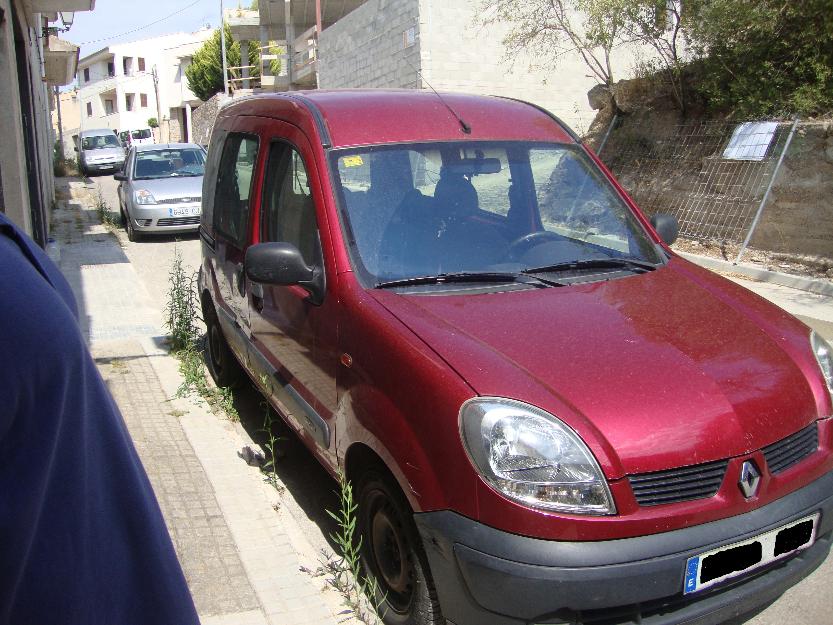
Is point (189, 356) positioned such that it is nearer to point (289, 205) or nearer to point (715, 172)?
point (289, 205)

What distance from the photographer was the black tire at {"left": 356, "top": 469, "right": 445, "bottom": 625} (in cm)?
275

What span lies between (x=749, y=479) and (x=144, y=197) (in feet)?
40.3

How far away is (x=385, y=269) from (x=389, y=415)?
0.77 metres

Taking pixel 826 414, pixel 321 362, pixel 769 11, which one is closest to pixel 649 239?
pixel 826 414

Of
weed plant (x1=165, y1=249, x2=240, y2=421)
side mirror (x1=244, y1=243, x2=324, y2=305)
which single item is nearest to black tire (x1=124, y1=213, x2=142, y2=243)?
weed plant (x1=165, y1=249, x2=240, y2=421)

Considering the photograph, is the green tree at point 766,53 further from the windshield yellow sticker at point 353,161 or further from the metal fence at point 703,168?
the windshield yellow sticker at point 353,161

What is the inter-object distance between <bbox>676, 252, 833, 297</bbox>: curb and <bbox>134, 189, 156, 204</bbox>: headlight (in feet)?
27.9

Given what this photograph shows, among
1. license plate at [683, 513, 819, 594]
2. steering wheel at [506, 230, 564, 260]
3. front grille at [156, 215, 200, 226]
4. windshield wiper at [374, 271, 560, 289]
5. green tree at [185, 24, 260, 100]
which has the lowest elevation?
license plate at [683, 513, 819, 594]

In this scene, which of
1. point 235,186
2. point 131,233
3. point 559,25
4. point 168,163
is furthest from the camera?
point 559,25

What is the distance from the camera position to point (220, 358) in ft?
19.2

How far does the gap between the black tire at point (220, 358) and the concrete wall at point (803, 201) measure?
25.1 feet

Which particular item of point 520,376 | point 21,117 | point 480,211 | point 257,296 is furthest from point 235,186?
point 21,117

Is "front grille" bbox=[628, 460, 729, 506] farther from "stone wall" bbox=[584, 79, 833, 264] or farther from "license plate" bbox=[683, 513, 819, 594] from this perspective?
"stone wall" bbox=[584, 79, 833, 264]

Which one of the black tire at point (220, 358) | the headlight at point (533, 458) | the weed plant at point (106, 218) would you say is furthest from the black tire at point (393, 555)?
the weed plant at point (106, 218)
